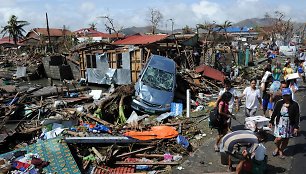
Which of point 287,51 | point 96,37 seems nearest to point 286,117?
point 287,51

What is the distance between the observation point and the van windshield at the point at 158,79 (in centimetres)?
1276

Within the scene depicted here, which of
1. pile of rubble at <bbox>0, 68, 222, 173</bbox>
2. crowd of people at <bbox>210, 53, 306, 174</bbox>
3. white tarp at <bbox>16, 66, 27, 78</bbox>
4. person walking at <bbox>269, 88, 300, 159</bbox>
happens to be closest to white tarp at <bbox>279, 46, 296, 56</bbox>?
pile of rubble at <bbox>0, 68, 222, 173</bbox>

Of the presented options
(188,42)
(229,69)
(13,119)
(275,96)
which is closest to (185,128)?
(275,96)

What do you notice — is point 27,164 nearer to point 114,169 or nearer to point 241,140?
point 114,169

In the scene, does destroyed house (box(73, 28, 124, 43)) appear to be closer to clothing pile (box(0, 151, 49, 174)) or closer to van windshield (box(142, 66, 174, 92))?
van windshield (box(142, 66, 174, 92))

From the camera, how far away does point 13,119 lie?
41.2 ft

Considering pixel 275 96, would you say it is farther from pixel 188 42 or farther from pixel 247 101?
pixel 188 42

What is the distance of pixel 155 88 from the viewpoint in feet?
41.2

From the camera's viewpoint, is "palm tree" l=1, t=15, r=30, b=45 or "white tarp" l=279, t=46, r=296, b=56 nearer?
"white tarp" l=279, t=46, r=296, b=56

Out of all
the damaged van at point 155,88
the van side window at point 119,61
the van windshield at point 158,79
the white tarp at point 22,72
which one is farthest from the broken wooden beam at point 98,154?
the white tarp at point 22,72

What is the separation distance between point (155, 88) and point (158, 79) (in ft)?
2.14

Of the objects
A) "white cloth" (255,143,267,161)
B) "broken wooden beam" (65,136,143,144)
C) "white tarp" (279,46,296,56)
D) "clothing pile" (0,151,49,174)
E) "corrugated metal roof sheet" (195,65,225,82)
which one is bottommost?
"clothing pile" (0,151,49,174)

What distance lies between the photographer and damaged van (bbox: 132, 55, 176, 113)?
1198 centimetres

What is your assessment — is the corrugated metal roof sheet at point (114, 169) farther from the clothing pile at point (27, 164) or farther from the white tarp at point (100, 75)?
the white tarp at point (100, 75)
